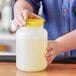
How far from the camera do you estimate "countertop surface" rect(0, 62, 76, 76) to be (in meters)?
0.81

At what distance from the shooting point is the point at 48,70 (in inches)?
33.4

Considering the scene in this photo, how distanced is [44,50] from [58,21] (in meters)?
0.37

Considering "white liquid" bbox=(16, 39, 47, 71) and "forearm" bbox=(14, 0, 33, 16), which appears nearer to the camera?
"white liquid" bbox=(16, 39, 47, 71)

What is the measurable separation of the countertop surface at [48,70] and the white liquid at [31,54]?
2cm

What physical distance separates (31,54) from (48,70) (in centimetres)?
9

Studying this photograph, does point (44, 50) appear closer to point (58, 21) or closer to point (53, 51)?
point (53, 51)

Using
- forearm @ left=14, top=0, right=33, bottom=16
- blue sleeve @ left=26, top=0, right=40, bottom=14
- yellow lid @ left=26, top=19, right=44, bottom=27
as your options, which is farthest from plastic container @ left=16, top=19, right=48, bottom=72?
blue sleeve @ left=26, top=0, right=40, bottom=14

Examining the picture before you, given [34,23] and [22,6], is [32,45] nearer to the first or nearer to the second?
[34,23]

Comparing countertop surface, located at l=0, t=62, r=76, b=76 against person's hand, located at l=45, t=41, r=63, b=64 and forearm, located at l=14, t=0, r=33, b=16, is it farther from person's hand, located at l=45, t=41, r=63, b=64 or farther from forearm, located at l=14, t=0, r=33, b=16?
forearm, located at l=14, t=0, r=33, b=16

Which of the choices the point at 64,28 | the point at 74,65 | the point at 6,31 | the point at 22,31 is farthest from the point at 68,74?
the point at 6,31

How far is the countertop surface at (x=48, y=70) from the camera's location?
31.7 inches

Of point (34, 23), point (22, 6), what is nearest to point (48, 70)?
point (34, 23)

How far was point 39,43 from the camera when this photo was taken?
0.81m

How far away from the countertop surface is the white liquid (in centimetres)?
2
